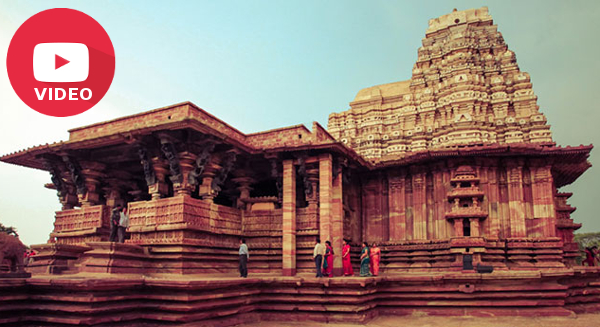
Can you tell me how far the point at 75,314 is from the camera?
28.5ft

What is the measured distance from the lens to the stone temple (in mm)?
10055

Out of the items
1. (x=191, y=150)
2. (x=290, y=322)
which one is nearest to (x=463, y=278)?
(x=290, y=322)

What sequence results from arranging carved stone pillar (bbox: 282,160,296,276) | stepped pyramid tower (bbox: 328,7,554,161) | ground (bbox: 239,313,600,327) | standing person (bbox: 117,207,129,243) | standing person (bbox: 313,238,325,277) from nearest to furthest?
ground (bbox: 239,313,600,327), standing person (bbox: 313,238,325,277), standing person (bbox: 117,207,129,243), carved stone pillar (bbox: 282,160,296,276), stepped pyramid tower (bbox: 328,7,554,161)

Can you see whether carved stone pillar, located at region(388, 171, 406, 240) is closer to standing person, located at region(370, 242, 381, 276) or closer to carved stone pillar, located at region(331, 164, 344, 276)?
carved stone pillar, located at region(331, 164, 344, 276)

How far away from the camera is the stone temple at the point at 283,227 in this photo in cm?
1005

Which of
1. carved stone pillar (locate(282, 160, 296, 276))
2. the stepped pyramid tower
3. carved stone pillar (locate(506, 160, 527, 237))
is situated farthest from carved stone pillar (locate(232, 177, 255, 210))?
carved stone pillar (locate(506, 160, 527, 237))

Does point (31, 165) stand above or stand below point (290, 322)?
above

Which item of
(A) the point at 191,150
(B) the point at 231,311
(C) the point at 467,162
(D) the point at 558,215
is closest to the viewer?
(B) the point at 231,311

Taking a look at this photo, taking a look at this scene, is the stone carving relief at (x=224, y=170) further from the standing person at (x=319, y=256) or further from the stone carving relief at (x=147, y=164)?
the standing person at (x=319, y=256)

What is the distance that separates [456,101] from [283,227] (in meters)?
13.5

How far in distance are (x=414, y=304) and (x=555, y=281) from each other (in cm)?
351

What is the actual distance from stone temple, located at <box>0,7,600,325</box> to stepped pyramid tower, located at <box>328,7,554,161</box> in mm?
5128

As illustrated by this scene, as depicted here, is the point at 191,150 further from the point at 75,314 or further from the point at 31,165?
the point at 31,165

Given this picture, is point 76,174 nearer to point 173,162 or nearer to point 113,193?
point 113,193
